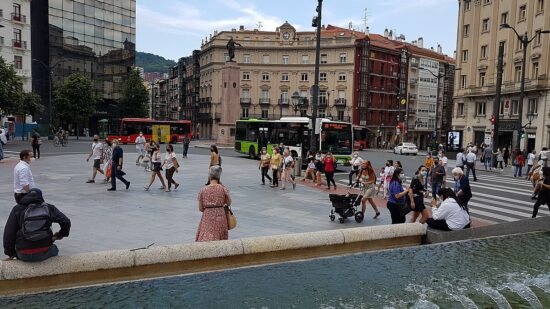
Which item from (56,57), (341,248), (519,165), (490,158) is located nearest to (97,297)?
(341,248)

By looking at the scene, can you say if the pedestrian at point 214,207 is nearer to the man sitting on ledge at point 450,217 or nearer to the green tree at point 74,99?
the man sitting on ledge at point 450,217

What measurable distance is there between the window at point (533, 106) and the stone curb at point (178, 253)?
41602 millimetres

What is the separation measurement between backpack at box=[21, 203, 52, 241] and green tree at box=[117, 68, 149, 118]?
63.2 meters

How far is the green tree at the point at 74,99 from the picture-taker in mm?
55250

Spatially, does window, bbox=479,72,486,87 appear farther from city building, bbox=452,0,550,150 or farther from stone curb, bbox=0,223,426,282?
stone curb, bbox=0,223,426,282

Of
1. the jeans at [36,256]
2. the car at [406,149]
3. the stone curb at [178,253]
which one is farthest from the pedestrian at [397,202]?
the car at [406,149]

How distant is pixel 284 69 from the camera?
3081 inches

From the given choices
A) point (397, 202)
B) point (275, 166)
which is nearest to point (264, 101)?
point (275, 166)

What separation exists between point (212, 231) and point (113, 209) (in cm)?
580

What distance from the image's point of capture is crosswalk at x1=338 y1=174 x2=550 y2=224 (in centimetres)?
1356

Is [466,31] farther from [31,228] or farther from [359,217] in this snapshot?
[31,228]

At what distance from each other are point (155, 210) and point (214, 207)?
559 cm

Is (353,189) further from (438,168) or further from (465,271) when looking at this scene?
(465,271)

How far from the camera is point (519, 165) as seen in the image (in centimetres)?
2639
